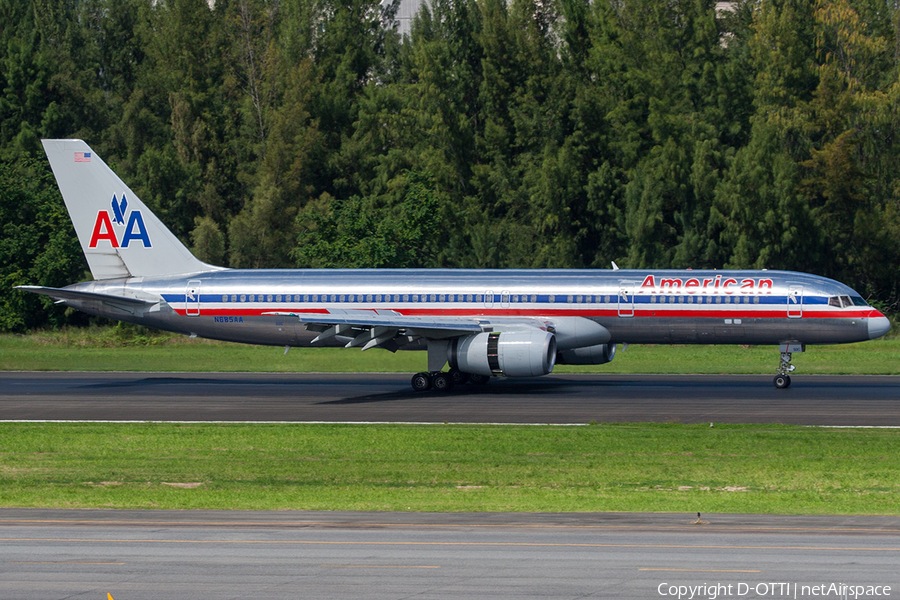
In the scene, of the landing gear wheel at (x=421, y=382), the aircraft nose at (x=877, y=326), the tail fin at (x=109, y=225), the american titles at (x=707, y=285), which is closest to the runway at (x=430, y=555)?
the landing gear wheel at (x=421, y=382)

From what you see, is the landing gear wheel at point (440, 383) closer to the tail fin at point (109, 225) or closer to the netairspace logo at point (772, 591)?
the tail fin at point (109, 225)

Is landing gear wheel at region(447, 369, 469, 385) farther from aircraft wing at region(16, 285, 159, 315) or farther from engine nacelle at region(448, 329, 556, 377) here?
aircraft wing at region(16, 285, 159, 315)

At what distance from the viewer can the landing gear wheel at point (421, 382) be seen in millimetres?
35219

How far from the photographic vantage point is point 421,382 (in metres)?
35.2

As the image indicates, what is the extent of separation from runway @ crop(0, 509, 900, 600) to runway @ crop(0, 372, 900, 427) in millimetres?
12565

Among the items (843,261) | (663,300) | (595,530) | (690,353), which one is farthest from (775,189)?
(595,530)

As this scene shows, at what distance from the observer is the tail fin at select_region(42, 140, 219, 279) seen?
130 ft

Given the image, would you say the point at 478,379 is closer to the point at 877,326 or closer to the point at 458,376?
the point at 458,376

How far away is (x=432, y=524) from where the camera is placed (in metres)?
15.1

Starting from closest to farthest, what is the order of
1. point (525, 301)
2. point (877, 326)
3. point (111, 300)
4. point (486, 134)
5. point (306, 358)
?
1. point (877, 326)
2. point (525, 301)
3. point (111, 300)
4. point (306, 358)
5. point (486, 134)

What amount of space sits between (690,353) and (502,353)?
1903 cm

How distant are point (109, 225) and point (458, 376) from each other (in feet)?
49.4

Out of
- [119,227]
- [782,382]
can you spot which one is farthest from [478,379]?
[119,227]

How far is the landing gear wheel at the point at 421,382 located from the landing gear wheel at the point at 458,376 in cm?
88
